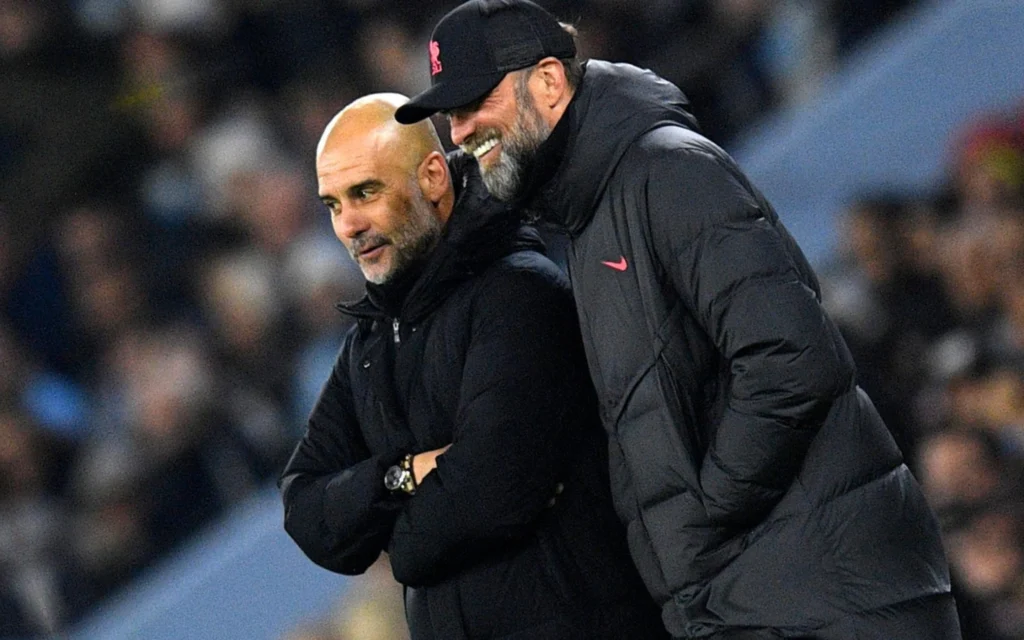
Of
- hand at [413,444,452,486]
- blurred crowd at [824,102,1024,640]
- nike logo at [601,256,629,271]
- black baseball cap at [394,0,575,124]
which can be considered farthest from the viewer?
blurred crowd at [824,102,1024,640]

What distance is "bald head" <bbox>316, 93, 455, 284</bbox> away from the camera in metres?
2.71

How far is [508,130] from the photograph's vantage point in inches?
97.7

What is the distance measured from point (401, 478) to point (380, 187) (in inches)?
17.8

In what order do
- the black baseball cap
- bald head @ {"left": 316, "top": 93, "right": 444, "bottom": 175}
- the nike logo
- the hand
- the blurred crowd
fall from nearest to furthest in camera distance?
the nike logo → the black baseball cap → the hand → bald head @ {"left": 316, "top": 93, "right": 444, "bottom": 175} → the blurred crowd

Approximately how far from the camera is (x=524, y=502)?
2564 mm

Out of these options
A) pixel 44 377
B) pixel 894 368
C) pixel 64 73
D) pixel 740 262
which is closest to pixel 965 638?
pixel 894 368

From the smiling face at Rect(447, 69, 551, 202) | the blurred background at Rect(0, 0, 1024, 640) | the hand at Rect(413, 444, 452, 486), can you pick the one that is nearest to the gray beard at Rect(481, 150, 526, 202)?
the smiling face at Rect(447, 69, 551, 202)

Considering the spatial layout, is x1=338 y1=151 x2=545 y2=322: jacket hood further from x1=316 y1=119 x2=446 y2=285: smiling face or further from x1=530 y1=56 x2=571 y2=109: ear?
x1=530 y1=56 x2=571 y2=109: ear

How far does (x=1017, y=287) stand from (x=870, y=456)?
2.59m

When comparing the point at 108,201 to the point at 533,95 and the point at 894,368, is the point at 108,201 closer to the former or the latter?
the point at 894,368

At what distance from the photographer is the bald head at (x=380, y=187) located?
271 centimetres

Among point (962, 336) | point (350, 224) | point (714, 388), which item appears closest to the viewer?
point (714, 388)

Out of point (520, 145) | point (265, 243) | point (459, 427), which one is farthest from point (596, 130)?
point (265, 243)

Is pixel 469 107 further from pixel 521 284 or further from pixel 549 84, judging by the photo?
pixel 521 284
